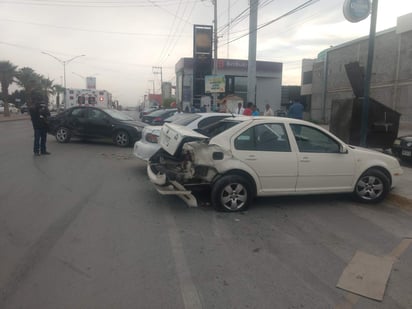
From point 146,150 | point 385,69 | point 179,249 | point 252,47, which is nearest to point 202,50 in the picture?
point 252,47

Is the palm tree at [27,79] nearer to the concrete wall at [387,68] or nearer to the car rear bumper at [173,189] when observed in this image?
the concrete wall at [387,68]

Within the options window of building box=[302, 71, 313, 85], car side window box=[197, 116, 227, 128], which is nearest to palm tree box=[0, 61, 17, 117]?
window of building box=[302, 71, 313, 85]

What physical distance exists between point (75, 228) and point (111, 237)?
63 cm

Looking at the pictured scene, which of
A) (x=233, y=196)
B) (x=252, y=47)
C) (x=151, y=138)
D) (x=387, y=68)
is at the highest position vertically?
(x=387, y=68)

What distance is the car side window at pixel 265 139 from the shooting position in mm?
5688

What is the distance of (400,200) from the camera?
21.0ft

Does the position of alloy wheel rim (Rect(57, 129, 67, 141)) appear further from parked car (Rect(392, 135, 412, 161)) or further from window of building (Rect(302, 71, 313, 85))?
window of building (Rect(302, 71, 313, 85))

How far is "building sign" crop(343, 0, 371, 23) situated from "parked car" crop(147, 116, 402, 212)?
16.3ft

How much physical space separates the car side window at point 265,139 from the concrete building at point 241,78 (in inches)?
1483

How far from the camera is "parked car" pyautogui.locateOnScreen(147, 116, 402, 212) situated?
5.51m

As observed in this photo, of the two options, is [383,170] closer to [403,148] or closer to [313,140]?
[313,140]

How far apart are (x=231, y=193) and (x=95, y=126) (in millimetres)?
9545

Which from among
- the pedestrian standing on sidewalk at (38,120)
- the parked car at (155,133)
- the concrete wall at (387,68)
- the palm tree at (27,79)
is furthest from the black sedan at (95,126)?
the palm tree at (27,79)

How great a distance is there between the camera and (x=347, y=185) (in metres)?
6.16
